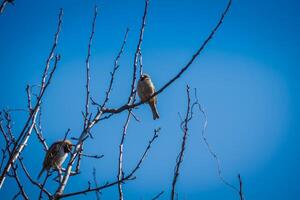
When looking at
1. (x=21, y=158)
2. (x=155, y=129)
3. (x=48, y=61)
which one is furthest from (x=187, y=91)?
(x=21, y=158)

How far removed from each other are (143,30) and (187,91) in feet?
2.28

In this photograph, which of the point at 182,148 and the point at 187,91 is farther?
the point at 187,91

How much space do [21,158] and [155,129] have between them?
119 centimetres

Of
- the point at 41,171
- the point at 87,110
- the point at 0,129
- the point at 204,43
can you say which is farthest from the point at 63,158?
the point at 204,43

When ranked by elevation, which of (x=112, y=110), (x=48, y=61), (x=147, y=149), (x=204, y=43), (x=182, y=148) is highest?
(x=48, y=61)

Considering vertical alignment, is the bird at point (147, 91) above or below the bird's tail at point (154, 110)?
above

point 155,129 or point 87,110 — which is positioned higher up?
point 87,110

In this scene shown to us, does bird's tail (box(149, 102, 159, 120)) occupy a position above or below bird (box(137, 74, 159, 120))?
below

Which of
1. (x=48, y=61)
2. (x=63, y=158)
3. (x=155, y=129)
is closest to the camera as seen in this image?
(x=48, y=61)

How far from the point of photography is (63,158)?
5695mm

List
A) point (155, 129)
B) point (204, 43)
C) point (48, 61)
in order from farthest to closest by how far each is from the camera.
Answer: point (155, 129)
point (48, 61)
point (204, 43)

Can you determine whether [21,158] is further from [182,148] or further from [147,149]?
[182,148]

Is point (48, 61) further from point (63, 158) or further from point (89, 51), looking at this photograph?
point (63, 158)

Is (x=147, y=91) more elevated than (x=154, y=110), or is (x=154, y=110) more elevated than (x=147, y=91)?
(x=147, y=91)
